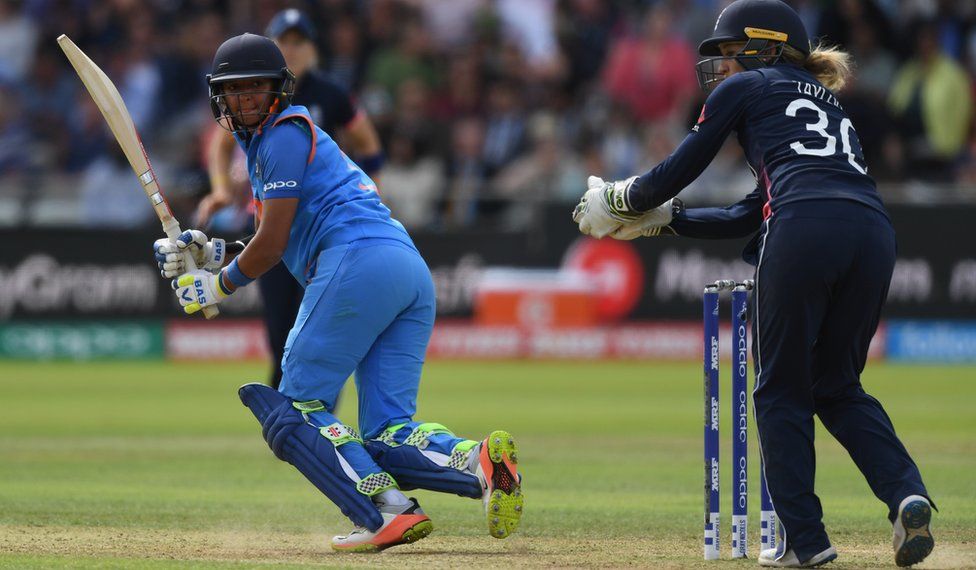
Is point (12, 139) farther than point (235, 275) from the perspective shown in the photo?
Yes

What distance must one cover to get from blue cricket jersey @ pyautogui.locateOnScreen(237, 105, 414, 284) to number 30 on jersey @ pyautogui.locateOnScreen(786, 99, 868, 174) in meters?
1.58

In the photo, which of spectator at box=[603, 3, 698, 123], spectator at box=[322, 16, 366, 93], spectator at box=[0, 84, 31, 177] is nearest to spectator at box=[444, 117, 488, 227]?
spectator at box=[322, 16, 366, 93]

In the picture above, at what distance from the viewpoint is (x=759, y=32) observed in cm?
533

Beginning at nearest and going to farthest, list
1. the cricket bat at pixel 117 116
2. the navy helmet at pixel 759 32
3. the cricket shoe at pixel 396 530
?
the navy helmet at pixel 759 32 < the cricket shoe at pixel 396 530 < the cricket bat at pixel 117 116

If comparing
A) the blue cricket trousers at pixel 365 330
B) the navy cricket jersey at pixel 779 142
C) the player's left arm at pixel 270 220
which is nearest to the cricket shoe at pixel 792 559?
the navy cricket jersey at pixel 779 142

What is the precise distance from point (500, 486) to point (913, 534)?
1439mm

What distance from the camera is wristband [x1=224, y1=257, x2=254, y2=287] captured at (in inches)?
219

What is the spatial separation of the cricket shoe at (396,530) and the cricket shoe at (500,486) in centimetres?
25

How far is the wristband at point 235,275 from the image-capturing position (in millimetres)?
5570

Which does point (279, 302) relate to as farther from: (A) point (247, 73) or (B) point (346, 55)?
(B) point (346, 55)

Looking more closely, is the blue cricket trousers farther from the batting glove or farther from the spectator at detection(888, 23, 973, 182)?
the spectator at detection(888, 23, 973, 182)

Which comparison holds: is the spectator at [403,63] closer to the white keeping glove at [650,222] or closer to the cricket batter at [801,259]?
the white keeping glove at [650,222]

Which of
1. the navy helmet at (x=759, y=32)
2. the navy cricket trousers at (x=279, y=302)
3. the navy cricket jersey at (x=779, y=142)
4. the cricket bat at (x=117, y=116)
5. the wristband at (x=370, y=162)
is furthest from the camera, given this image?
the wristband at (x=370, y=162)

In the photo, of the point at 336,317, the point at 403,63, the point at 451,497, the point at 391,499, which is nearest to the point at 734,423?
the point at 391,499
